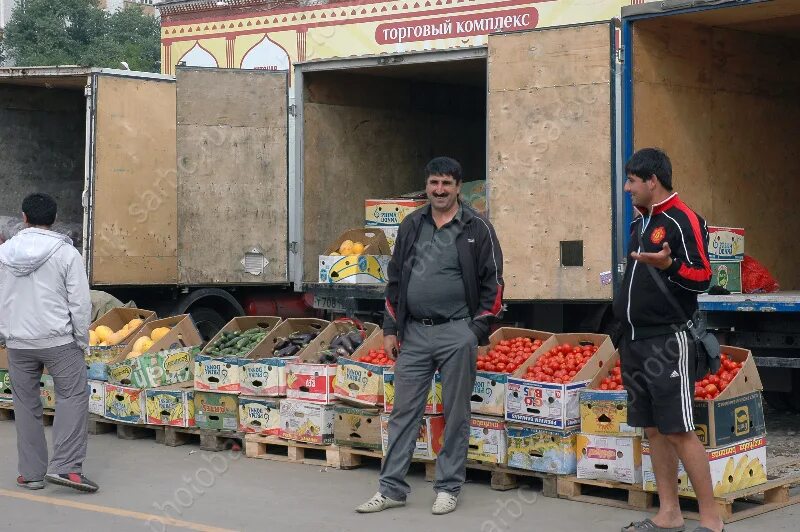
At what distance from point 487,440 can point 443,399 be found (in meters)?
0.68

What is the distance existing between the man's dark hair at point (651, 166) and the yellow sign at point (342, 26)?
39.3 ft

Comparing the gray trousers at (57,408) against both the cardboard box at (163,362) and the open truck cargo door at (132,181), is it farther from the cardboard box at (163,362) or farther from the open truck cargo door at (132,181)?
the open truck cargo door at (132,181)

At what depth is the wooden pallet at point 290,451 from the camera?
8.96m

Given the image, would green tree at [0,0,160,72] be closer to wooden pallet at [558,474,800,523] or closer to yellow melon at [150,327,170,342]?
yellow melon at [150,327,170,342]

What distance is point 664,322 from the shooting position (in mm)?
6574

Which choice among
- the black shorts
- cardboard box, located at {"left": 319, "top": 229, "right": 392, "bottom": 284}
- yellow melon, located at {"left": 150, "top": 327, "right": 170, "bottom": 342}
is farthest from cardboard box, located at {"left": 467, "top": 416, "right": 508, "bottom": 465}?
cardboard box, located at {"left": 319, "top": 229, "right": 392, "bottom": 284}

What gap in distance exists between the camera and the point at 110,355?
10.5 meters

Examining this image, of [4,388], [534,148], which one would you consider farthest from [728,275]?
[4,388]

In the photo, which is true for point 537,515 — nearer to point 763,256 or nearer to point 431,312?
point 431,312

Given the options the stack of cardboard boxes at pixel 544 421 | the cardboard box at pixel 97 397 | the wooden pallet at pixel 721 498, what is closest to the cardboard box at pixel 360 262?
the cardboard box at pixel 97 397

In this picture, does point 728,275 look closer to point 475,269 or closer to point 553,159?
point 553,159

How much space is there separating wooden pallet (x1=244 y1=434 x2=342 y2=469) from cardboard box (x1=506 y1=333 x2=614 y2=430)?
1.54 metres

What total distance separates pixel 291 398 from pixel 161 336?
1.81 m

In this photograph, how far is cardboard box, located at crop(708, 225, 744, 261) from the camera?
1059 centimetres
